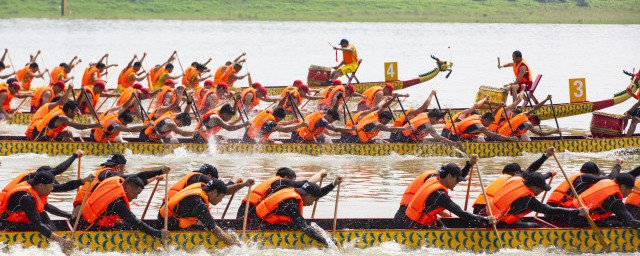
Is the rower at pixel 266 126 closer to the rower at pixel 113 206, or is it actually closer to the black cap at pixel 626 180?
the rower at pixel 113 206

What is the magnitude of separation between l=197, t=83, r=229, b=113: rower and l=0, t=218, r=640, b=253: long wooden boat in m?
11.8

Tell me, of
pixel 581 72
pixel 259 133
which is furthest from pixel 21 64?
pixel 259 133

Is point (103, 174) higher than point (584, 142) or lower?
higher

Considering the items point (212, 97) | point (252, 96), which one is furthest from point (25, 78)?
point (252, 96)

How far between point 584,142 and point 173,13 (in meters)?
67.0

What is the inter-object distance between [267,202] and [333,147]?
819cm

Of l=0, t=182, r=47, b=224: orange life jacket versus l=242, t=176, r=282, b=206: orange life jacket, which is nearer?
l=0, t=182, r=47, b=224: orange life jacket

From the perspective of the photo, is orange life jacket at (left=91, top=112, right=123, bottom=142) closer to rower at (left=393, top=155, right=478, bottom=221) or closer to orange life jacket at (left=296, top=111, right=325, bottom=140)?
orange life jacket at (left=296, top=111, right=325, bottom=140)

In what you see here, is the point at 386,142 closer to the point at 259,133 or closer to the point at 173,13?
the point at 259,133

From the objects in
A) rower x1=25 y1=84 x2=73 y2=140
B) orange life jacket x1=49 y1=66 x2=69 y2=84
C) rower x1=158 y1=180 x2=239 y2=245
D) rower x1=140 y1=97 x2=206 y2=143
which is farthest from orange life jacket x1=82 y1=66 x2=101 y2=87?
rower x1=158 y1=180 x2=239 y2=245

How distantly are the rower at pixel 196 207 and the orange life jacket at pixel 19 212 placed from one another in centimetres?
139

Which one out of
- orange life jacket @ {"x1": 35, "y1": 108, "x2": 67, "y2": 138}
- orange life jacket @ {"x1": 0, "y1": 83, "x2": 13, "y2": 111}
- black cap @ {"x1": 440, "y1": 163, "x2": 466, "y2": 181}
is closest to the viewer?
black cap @ {"x1": 440, "y1": 163, "x2": 466, "y2": 181}

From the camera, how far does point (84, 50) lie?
57.4m

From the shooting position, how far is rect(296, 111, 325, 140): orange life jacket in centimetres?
2150
